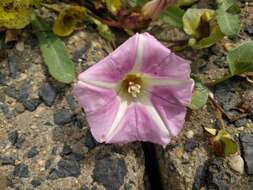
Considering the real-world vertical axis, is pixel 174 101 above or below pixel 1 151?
above

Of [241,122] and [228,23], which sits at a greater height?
[228,23]

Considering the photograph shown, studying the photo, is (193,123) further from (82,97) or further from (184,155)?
(82,97)

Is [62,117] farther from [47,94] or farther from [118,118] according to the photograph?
[118,118]

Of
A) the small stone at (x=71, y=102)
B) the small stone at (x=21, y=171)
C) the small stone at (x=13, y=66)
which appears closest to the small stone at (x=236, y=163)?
the small stone at (x=71, y=102)

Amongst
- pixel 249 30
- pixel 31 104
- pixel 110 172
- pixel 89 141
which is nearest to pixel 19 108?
pixel 31 104

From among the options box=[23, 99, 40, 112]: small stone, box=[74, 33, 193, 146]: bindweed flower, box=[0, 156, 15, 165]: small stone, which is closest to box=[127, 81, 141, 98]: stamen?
box=[74, 33, 193, 146]: bindweed flower

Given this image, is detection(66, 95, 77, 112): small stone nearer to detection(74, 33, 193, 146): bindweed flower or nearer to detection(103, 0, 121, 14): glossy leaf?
detection(74, 33, 193, 146): bindweed flower

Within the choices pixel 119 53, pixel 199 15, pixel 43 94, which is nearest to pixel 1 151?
pixel 43 94
